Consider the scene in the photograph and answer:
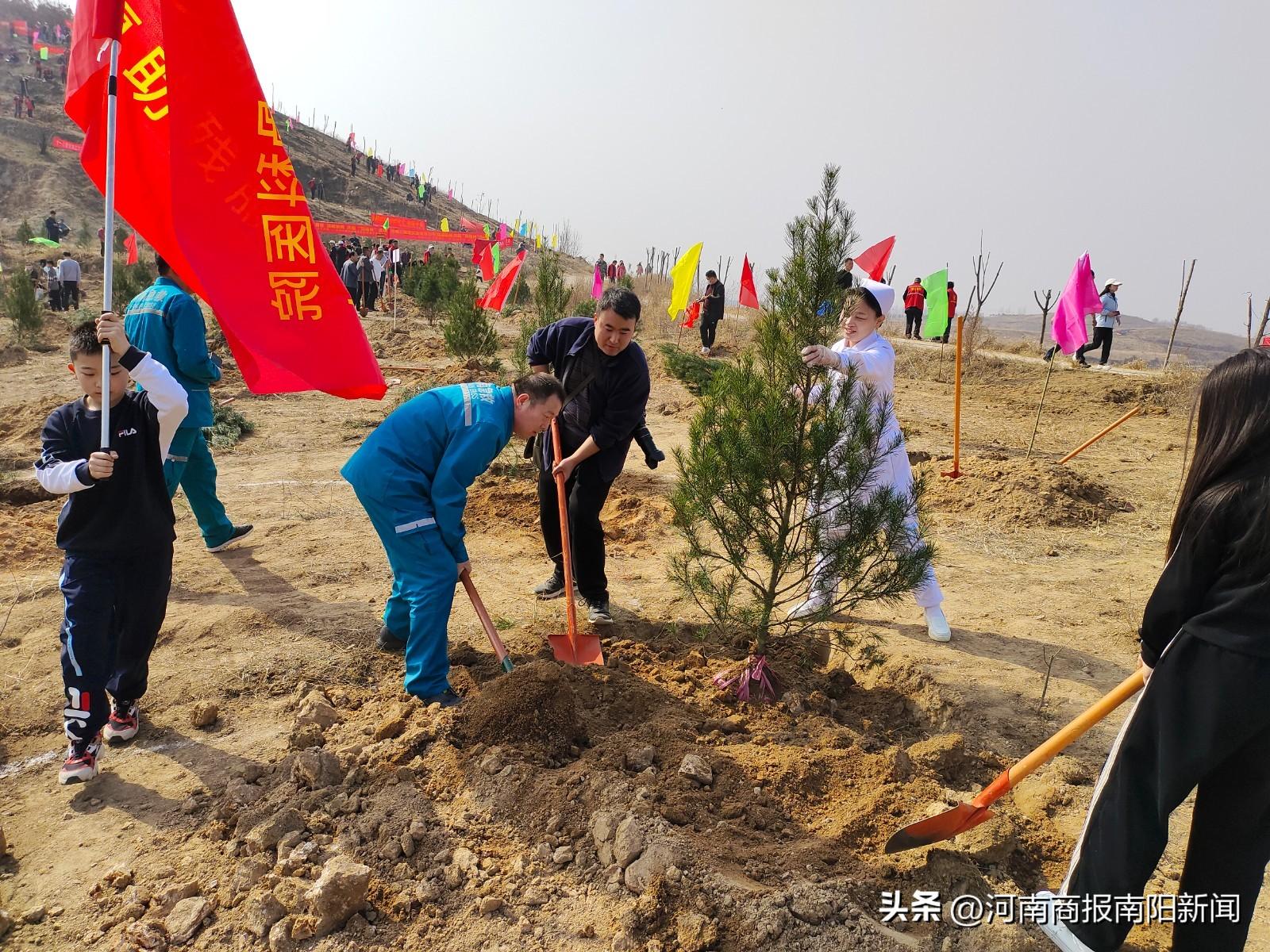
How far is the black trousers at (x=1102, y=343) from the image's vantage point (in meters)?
12.8

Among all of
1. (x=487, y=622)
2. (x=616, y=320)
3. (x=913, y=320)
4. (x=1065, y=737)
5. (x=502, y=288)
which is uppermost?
(x=913, y=320)

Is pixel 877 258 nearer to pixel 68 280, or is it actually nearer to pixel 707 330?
pixel 707 330

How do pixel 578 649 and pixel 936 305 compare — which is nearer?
pixel 578 649

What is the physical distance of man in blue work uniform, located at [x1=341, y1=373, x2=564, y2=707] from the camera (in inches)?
121

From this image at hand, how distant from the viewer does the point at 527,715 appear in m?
2.92

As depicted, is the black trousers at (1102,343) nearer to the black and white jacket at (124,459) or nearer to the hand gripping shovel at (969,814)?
the hand gripping shovel at (969,814)

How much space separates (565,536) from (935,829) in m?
2.14

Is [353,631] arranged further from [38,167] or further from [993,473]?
[38,167]

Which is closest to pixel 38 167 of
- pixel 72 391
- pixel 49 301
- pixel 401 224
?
pixel 401 224

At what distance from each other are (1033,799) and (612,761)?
5.30 ft

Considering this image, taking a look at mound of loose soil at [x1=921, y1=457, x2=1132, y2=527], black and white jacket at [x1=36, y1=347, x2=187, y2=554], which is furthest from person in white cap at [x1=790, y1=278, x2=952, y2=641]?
black and white jacket at [x1=36, y1=347, x2=187, y2=554]

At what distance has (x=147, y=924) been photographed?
7.18 feet

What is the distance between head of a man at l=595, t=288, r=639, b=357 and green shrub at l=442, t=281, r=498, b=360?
23.0 feet

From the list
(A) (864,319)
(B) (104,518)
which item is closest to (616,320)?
(A) (864,319)
